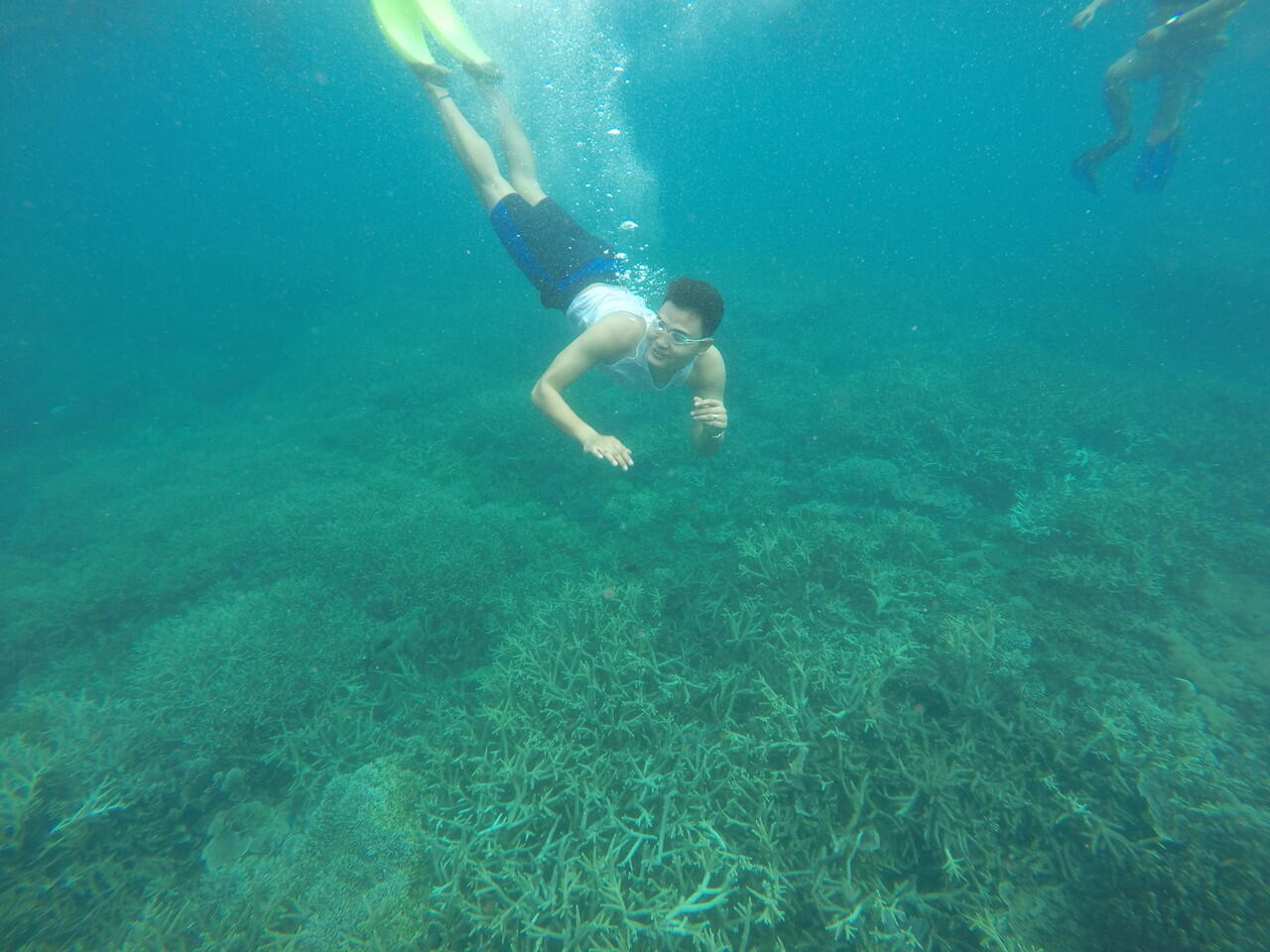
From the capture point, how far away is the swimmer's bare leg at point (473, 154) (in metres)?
7.20

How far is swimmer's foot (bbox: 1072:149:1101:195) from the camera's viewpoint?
1035 centimetres

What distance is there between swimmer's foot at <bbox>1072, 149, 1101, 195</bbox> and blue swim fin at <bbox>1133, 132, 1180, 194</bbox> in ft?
2.40

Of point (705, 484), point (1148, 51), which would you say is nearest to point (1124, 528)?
point (705, 484)

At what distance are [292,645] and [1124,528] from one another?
9.77 meters

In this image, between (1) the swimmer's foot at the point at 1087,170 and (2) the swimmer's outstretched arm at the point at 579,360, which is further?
(1) the swimmer's foot at the point at 1087,170

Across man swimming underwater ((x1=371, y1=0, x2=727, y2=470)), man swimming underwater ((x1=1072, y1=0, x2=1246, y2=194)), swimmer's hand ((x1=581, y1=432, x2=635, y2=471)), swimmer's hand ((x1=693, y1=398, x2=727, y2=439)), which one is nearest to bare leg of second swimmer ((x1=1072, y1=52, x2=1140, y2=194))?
man swimming underwater ((x1=1072, y1=0, x2=1246, y2=194))

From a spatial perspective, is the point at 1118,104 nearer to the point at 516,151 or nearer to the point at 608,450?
the point at 516,151

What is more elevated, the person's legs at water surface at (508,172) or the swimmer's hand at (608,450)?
the person's legs at water surface at (508,172)

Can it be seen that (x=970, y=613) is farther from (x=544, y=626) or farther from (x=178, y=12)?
(x=178, y=12)

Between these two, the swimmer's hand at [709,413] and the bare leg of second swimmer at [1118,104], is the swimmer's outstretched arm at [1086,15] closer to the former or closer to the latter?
the bare leg of second swimmer at [1118,104]

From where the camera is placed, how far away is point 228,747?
4.21 metres

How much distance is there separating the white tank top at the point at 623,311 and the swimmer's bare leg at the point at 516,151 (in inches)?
87.5

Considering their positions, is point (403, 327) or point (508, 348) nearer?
point (508, 348)

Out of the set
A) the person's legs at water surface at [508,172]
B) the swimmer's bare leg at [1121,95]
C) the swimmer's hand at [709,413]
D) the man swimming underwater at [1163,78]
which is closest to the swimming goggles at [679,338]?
the swimmer's hand at [709,413]
